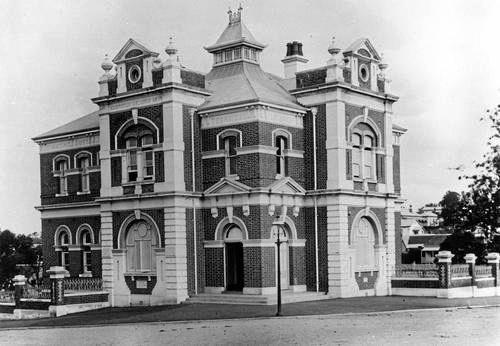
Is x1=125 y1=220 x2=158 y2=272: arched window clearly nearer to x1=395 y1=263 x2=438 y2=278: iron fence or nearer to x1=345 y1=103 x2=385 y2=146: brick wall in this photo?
x1=345 y1=103 x2=385 y2=146: brick wall

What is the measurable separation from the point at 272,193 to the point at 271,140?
2240mm

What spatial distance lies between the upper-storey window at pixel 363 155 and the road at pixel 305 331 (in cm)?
944

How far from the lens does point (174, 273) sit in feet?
110

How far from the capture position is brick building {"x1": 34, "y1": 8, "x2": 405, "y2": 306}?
33.7 metres

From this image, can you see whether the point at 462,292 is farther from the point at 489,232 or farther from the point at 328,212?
the point at 489,232

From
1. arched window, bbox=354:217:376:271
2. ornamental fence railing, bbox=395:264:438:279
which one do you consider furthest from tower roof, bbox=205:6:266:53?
ornamental fence railing, bbox=395:264:438:279

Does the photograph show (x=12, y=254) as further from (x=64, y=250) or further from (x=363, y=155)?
(x=363, y=155)

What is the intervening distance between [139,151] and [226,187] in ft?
14.2

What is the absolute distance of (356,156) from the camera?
3606cm

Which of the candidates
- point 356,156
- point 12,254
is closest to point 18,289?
point 356,156

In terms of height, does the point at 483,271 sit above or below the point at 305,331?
above

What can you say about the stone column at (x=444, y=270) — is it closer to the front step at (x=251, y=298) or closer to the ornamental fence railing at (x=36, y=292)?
the front step at (x=251, y=298)

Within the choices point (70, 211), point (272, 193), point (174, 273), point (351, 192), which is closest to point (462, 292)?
point (351, 192)

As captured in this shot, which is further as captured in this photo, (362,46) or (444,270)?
(362,46)
